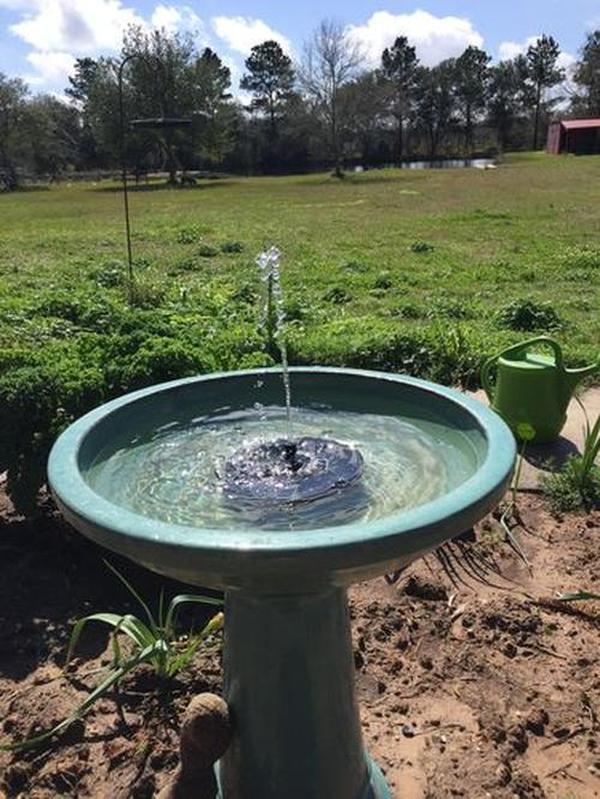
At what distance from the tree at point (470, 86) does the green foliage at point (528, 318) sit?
194ft

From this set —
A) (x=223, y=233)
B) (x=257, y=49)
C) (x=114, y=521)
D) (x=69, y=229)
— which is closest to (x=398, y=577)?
(x=114, y=521)

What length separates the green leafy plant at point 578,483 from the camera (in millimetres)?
4137

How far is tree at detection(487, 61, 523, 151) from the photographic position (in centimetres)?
6359

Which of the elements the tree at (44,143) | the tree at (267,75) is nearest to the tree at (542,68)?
the tree at (267,75)

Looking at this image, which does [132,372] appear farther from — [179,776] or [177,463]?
[179,776]

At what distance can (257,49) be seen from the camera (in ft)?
217

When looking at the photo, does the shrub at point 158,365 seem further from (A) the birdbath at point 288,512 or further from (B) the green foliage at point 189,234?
(B) the green foliage at point 189,234

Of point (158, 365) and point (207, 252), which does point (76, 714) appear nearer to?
point (158, 365)

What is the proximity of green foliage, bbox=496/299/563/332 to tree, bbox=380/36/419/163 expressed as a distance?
2082 inches

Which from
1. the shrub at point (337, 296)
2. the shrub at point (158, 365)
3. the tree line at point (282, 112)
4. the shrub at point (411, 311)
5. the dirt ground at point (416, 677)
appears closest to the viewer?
the dirt ground at point (416, 677)

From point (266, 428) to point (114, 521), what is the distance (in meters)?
1.02

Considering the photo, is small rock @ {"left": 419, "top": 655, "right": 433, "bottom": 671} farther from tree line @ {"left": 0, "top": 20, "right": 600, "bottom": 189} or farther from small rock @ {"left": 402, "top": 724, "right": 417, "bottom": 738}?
tree line @ {"left": 0, "top": 20, "right": 600, "bottom": 189}

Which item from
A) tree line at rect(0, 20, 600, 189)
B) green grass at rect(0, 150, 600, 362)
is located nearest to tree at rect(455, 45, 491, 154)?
tree line at rect(0, 20, 600, 189)

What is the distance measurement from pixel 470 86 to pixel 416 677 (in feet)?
218
